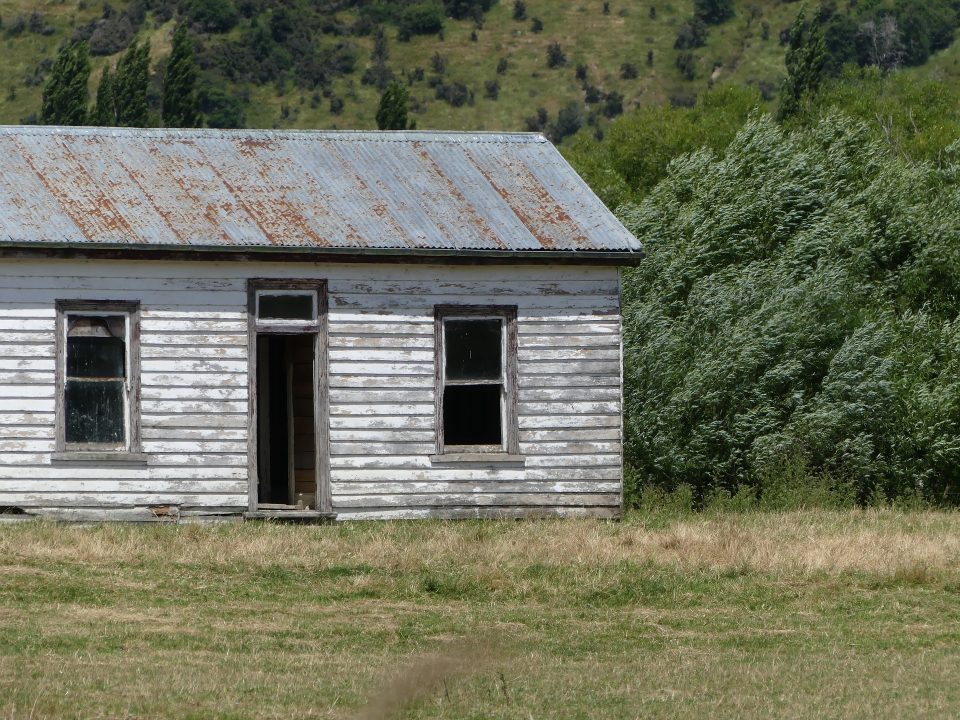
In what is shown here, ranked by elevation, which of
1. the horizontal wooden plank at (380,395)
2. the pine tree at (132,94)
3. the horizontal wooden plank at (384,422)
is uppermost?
the pine tree at (132,94)

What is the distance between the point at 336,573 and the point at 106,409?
478 cm

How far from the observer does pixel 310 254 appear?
742 inches

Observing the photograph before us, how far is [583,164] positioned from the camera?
41812 millimetres

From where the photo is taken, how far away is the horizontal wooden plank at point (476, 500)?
1906 cm

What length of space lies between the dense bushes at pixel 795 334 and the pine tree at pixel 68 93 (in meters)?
28.7

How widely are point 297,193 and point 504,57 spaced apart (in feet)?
253

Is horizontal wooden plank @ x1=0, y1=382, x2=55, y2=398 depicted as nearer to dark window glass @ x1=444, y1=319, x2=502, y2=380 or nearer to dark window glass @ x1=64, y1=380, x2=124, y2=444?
dark window glass @ x1=64, y1=380, x2=124, y2=444

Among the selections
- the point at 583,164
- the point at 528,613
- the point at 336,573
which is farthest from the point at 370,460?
the point at 583,164

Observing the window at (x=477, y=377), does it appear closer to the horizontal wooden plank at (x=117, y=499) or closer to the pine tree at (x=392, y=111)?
the horizontal wooden plank at (x=117, y=499)

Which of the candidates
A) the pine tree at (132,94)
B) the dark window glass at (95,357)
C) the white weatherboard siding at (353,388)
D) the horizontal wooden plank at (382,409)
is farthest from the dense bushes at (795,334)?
the pine tree at (132,94)

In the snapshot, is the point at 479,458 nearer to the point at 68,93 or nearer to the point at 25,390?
the point at 25,390

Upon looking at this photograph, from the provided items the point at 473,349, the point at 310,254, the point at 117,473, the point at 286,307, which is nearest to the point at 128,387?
the point at 117,473

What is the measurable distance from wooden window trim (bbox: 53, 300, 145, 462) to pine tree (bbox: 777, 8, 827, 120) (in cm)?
3458

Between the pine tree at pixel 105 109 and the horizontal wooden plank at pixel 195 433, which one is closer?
the horizontal wooden plank at pixel 195 433
